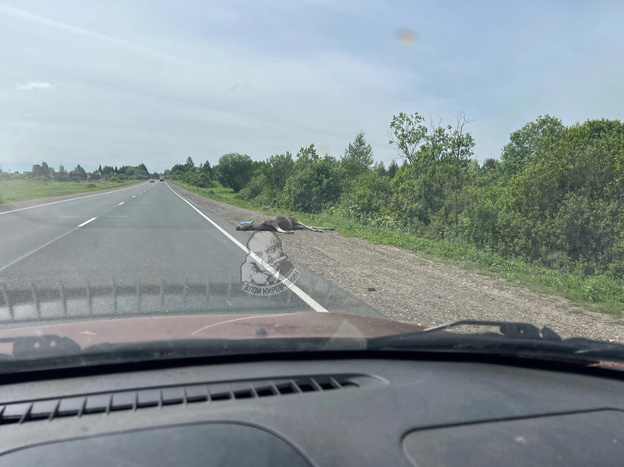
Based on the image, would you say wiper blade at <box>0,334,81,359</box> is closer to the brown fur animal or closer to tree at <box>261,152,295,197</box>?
the brown fur animal

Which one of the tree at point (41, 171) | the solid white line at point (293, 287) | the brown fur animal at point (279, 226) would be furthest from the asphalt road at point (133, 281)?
the tree at point (41, 171)

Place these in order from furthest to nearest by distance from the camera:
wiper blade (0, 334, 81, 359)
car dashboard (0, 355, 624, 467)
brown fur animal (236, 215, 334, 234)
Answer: brown fur animal (236, 215, 334, 234) → wiper blade (0, 334, 81, 359) → car dashboard (0, 355, 624, 467)

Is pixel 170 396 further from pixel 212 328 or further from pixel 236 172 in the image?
pixel 236 172

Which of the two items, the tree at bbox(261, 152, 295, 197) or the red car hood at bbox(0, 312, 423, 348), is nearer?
the red car hood at bbox(0, 312, 423, 348)

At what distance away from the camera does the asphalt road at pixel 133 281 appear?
22.0 ft

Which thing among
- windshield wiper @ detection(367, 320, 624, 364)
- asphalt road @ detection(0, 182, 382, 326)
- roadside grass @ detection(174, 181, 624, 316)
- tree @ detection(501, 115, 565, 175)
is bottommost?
asphalt road @ detection(0, 182, 382, 326)

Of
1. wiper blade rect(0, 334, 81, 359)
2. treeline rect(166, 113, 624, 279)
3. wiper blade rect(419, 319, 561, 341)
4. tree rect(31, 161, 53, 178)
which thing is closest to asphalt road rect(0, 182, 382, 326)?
wiper blade rect(0, 334, 81, 359)

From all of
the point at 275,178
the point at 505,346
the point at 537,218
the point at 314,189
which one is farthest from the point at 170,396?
the point at 275,178

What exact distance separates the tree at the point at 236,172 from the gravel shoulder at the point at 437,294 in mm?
77325

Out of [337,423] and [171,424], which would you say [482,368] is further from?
[171,424]

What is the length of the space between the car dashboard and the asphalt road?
421 centimetres

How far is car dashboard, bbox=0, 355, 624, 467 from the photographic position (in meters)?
1.81

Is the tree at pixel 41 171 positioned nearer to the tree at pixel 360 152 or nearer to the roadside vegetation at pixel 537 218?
the tree at pixel 360 152

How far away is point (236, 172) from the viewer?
9194 cm
